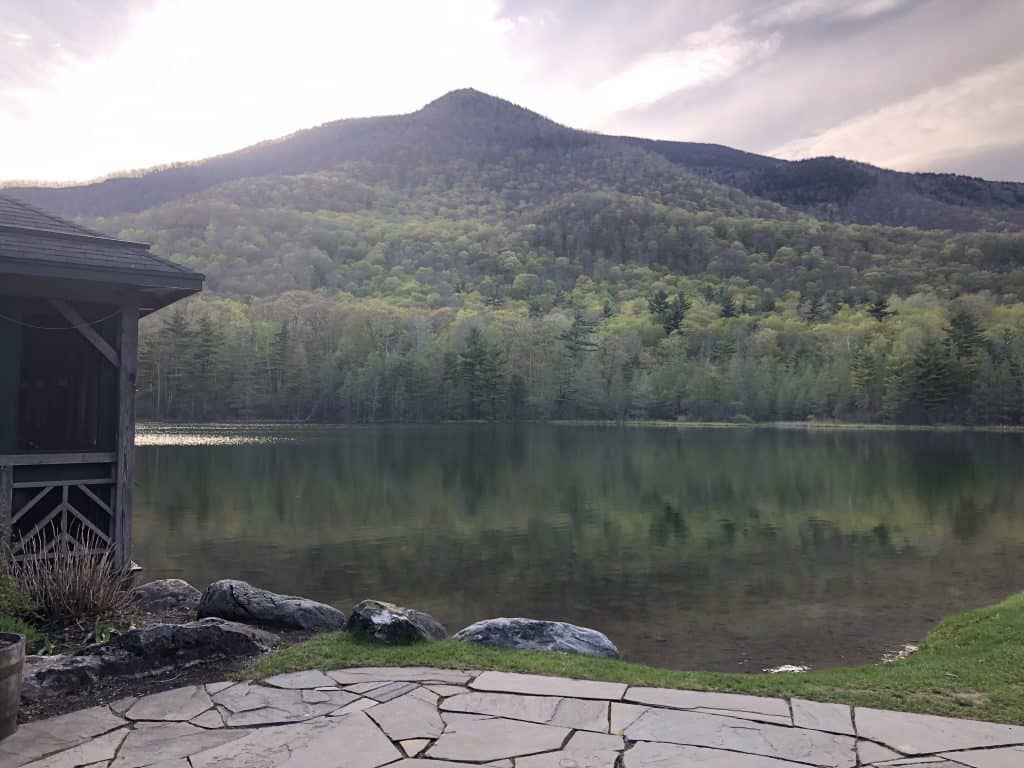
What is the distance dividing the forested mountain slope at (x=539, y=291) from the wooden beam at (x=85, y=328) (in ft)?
207

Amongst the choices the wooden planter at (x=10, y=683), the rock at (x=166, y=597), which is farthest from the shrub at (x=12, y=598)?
the rock at (x=166, y=597)

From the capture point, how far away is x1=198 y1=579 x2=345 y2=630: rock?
711 cm

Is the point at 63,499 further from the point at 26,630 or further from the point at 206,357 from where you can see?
the point at 206,357

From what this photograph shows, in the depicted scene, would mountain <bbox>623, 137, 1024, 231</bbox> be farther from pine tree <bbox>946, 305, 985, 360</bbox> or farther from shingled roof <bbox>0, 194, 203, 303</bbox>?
shingled roof <bbox>0, 194, 203, 303</bbox>

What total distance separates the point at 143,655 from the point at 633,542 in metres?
11.6

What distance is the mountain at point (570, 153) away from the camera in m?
162

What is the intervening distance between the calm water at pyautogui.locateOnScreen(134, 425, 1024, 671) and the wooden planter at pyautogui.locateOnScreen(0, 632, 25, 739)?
20.4ft

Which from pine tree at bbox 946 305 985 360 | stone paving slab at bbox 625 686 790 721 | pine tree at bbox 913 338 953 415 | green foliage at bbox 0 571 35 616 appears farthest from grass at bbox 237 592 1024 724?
pine tree at bbox 946 305 985 360

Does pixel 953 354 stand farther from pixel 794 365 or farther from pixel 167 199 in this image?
pixel 167 199

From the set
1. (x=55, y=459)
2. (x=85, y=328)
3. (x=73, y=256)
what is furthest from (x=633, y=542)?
(x=73, y=256)

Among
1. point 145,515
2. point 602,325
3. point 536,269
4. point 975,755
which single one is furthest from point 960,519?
point 536,269

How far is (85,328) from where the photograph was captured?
860cm

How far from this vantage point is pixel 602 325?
96750mm

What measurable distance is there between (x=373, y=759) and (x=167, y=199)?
145223mm
